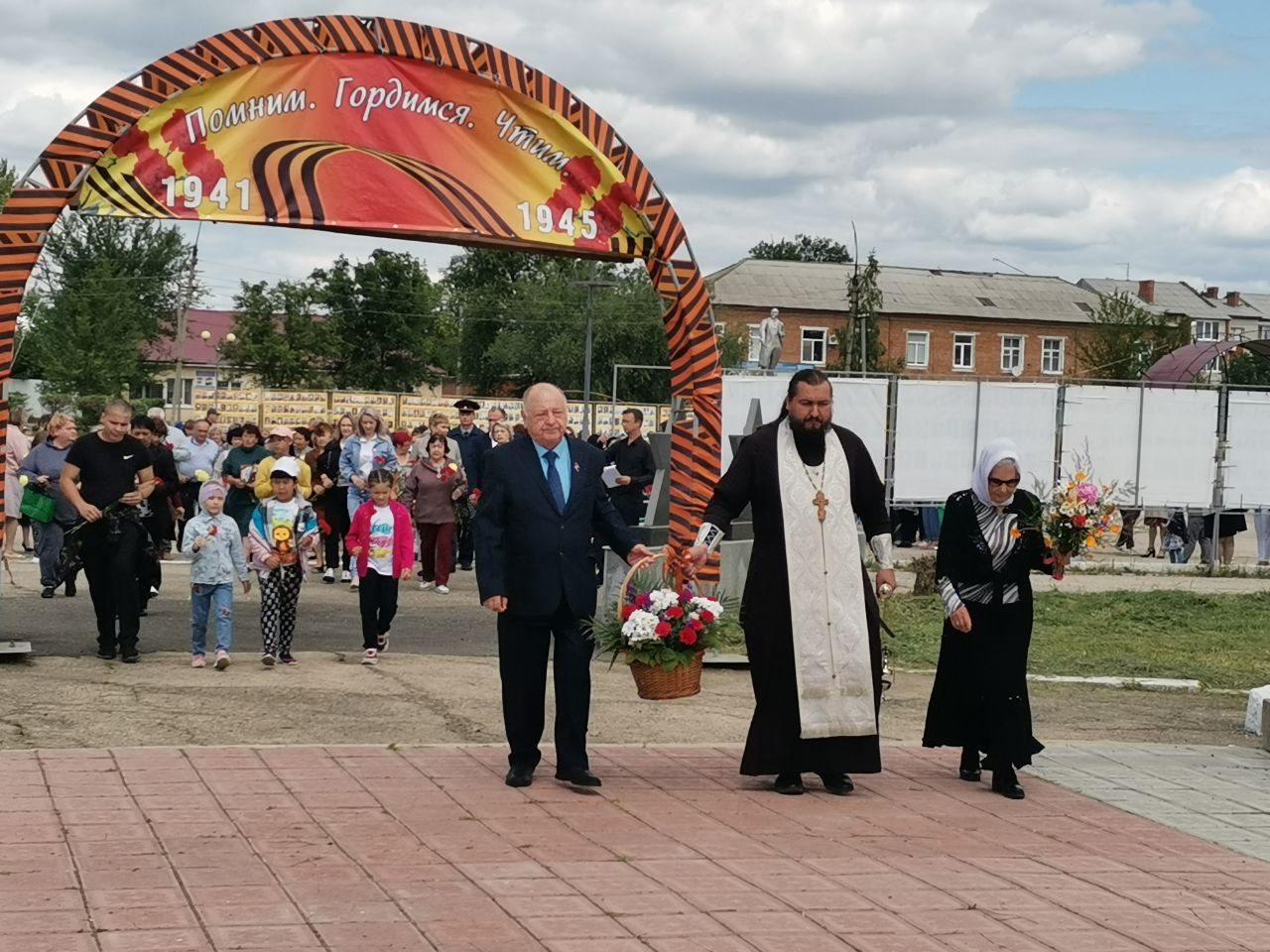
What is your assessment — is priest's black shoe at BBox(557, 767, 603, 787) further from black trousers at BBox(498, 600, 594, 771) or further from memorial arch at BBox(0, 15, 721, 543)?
memorial arch at BBox(0, 15, 721, 543)

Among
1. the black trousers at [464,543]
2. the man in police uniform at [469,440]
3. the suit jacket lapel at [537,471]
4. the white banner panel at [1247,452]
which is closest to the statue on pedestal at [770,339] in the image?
the black trousers at [464,543]

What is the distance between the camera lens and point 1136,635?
16.4 m

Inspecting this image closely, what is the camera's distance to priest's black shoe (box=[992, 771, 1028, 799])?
8.48 m

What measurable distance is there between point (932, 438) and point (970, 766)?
1763 centimetres

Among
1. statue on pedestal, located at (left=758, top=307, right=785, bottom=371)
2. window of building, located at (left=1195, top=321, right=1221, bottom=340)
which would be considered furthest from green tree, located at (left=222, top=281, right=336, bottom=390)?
window of building, located at (left=1195, top=321, right=1221, bottom=340)

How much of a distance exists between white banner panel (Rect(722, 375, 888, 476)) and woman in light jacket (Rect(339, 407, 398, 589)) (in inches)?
323

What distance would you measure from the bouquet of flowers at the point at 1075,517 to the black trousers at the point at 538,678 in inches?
91.7

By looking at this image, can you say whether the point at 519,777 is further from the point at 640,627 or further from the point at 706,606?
the point at 706,606

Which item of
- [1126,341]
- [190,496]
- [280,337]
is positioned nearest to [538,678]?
[190,496]

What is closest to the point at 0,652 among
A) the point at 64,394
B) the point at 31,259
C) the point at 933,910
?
the point at 31,259

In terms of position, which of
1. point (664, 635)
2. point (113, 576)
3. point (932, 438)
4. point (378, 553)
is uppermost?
point (932, 438)

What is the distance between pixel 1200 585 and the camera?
21.8m

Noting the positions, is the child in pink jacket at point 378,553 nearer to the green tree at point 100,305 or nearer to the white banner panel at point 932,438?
the white banner panel at point 932,438

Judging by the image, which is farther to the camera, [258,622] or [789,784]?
[258,622]
